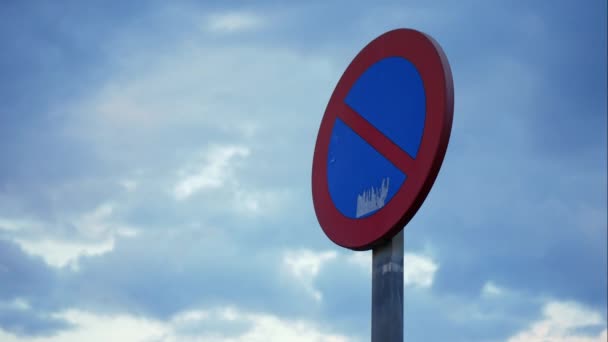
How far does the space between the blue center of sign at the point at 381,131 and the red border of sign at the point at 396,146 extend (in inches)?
2.2

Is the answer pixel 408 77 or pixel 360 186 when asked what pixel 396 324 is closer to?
pixel 360 186

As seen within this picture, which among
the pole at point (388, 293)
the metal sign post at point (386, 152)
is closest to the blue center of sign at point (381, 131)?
the metal sign post at point (386, 152)

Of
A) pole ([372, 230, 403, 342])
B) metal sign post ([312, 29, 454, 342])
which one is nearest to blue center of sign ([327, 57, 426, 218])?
metal sign post ([312, 29, 454, 342])

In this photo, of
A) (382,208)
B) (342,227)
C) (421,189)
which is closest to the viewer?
(421,189)

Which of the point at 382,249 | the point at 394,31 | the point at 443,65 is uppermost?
the point at 394,31

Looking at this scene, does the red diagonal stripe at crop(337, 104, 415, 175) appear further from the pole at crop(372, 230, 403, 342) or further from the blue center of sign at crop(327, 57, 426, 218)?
the pole at crop(372, 230, 403, 342)

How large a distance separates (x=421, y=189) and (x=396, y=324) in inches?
43.6

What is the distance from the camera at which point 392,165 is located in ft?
19.6

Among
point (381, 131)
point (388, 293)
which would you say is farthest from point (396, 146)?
point (388, 293)

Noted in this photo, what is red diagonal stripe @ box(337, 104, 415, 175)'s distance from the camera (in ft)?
19.1

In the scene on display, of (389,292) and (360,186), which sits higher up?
(360,186)

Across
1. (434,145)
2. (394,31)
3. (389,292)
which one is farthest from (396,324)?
(394,31)

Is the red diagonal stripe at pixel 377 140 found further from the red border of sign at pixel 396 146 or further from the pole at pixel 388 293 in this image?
the pole at pixel 388 293

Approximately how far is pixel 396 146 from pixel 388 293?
3.59 ft
